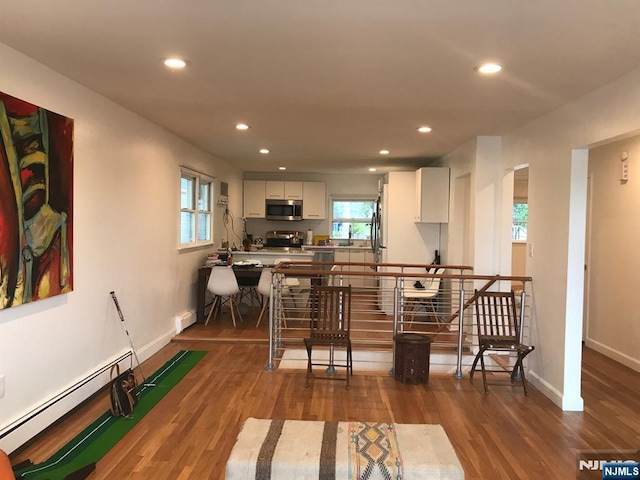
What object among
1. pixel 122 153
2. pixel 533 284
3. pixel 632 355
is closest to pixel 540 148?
pixel 533 284

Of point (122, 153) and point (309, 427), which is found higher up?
point (122, 153)

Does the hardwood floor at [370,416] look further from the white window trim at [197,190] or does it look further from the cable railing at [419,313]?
the white window trim at [197,190]

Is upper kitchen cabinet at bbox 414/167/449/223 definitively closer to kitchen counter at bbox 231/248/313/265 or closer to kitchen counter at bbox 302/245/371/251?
kitchen counter at bbox 231/248/313/265

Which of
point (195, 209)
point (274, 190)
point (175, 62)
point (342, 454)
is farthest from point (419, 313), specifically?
point (274, 190)

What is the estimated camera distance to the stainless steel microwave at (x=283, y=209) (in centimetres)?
900

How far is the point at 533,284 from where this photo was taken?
4.19 m

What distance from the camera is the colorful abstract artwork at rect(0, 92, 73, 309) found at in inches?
102

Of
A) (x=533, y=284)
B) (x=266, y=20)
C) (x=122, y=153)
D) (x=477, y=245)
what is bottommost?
(x=533, y=284)

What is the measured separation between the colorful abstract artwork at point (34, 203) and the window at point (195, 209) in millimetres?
2585

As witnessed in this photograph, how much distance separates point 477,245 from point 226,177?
4542 mm

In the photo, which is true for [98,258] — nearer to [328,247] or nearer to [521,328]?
[521,328]

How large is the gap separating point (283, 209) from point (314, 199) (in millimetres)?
656

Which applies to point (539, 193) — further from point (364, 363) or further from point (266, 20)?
point (266, 20)

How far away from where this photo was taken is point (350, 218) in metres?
9.45
